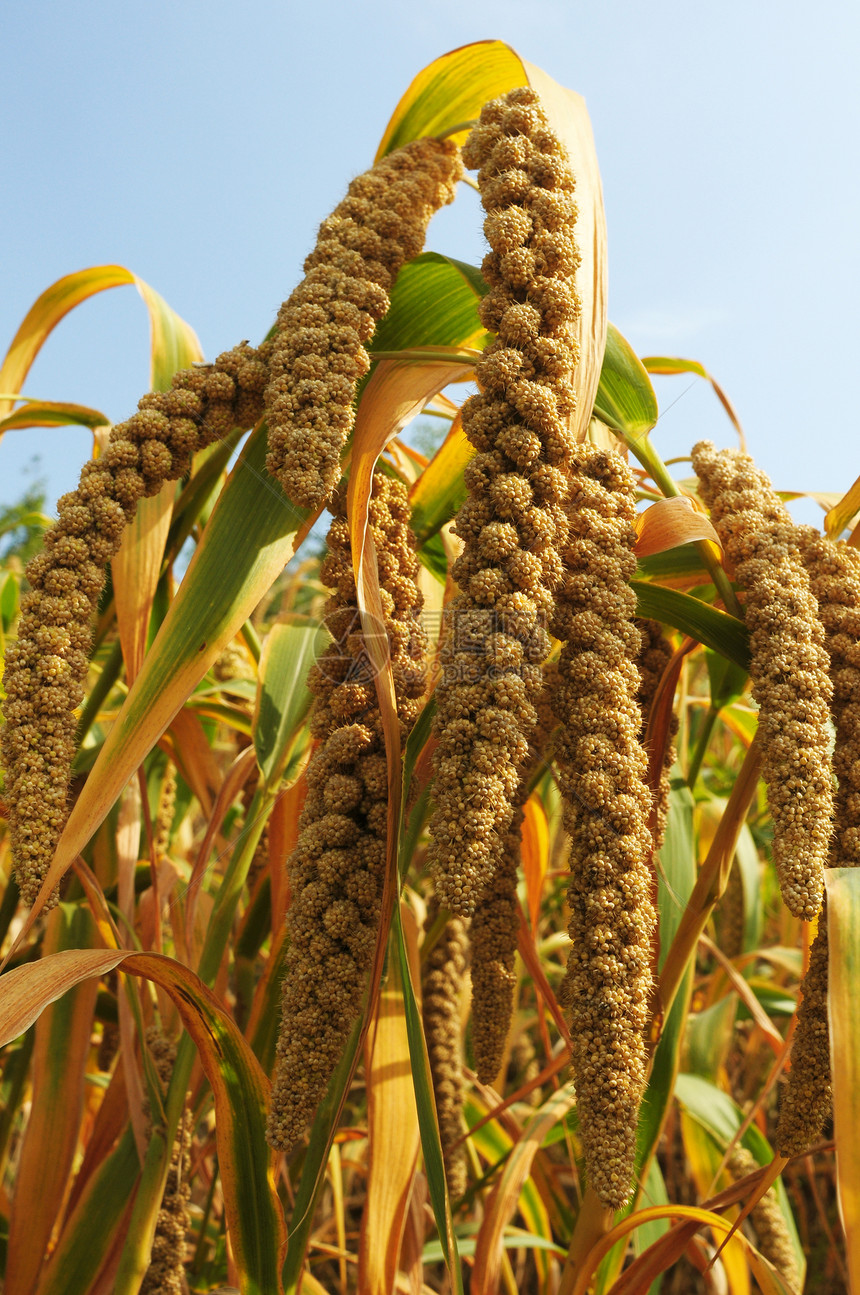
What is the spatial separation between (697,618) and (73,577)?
0.77 meters

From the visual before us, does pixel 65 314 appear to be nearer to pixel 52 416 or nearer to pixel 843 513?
pixel 52 416

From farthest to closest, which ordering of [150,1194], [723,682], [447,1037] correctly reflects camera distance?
[447,1037]
[723,682]
[150,1194]

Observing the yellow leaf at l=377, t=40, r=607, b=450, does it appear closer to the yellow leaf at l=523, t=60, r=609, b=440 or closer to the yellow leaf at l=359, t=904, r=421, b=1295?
the yellow leaf at l=523, t=60, r=609, b=440

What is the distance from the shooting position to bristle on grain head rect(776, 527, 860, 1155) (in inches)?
35.5

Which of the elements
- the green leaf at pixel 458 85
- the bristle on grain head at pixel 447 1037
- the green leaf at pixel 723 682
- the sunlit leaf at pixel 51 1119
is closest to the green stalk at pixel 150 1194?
the sunlit leaf at pixel 51 1119

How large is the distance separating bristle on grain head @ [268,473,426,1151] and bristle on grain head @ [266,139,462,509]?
15 cm

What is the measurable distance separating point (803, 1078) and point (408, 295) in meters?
1.24

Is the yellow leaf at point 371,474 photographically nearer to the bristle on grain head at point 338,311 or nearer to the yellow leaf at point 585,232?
the bristle on grain head at point 338,311

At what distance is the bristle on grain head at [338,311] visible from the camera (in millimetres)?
954

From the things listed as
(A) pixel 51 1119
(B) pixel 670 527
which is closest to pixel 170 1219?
(A) pixel 51 1119

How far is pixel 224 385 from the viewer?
3.55ft

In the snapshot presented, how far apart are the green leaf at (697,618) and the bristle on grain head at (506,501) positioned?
0.24 meters

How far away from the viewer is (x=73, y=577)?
3.21ft

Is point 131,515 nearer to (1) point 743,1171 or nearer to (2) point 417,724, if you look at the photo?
(2) point 417,724
